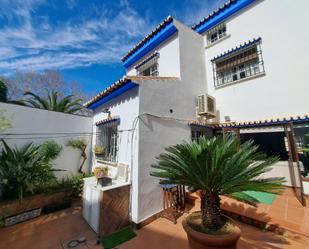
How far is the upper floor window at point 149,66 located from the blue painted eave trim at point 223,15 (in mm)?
3699

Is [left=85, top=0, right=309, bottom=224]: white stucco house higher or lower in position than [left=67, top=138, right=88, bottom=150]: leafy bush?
higher

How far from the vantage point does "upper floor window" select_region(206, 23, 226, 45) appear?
954 cm

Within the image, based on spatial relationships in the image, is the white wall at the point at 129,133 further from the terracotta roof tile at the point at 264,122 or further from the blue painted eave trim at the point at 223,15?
the blue painted eave trim at the point at 223,15

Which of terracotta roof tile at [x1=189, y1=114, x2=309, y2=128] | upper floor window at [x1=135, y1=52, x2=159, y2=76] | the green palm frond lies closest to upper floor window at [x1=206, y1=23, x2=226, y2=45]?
upper floor window at [x1=135, y1=52, x2=159, y2=76]

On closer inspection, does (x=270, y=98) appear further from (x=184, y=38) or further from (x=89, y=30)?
(x=89, y=30)


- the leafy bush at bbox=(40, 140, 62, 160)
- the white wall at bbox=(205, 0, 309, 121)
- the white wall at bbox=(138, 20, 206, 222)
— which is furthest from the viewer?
the leafy bush at bbox=(40, 140, 62, 160)

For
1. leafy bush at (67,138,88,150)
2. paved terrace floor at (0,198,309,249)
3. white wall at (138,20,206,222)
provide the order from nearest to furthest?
1. paved terrace floor at (0,198,309,249)
2. white wall at (138,20,206,222)
3. leafy bush at (67,138,88,150)

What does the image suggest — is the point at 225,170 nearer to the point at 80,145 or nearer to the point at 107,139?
the point at 107,139

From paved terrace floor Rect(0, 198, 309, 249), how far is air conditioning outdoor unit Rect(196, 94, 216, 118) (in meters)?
4.92

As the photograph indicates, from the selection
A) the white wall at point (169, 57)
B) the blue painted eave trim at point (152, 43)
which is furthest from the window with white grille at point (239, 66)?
the blue painted eave trim at point (152, 43)

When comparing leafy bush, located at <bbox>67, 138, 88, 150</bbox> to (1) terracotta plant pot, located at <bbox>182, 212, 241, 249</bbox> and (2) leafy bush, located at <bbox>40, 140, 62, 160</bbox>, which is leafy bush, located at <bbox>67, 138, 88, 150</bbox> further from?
(1) terracotta plant pot, located at <bbox>182, 212, 241, 249</bbox>

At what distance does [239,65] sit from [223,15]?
3237 millimetres

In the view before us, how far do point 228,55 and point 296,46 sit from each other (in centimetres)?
295

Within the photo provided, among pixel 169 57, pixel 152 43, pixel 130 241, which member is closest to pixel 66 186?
pixel 130 241
